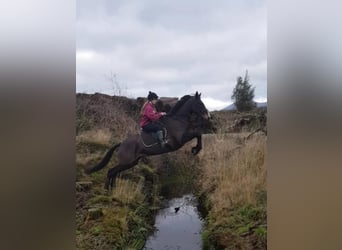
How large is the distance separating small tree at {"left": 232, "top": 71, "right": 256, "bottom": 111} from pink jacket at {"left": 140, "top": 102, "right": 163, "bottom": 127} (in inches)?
20.4

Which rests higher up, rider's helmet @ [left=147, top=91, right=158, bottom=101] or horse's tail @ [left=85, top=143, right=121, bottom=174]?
rider's helmet @ [left=147, top=91, right=158, bottom=101]

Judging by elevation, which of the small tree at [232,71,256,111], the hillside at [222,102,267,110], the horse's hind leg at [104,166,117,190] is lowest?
the horse's hind leg at [104,166,117,190]

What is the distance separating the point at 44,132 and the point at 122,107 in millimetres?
579

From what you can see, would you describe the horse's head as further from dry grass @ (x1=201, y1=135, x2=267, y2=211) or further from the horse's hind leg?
the horse's hind leg

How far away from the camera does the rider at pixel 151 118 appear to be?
2510mm

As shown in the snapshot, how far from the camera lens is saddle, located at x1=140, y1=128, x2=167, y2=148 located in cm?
253

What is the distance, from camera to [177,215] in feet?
8.24

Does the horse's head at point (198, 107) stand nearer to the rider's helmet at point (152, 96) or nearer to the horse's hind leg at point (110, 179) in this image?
the rider's helmet at point (152, 96)

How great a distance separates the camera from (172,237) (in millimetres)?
2480

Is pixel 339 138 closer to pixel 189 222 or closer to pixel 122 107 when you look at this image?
pixel 189 222

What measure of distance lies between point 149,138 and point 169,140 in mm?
135

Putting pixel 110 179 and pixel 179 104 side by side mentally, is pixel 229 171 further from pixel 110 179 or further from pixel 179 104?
pixel 110 179

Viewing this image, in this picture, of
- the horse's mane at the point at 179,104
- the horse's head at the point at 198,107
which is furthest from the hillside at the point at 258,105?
the horse's mane at the point at 179,104

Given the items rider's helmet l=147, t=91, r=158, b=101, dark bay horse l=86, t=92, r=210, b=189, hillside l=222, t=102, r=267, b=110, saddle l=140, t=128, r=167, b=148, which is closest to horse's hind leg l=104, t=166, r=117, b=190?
dark bay horse l=86, t=92, r=210, b=189
